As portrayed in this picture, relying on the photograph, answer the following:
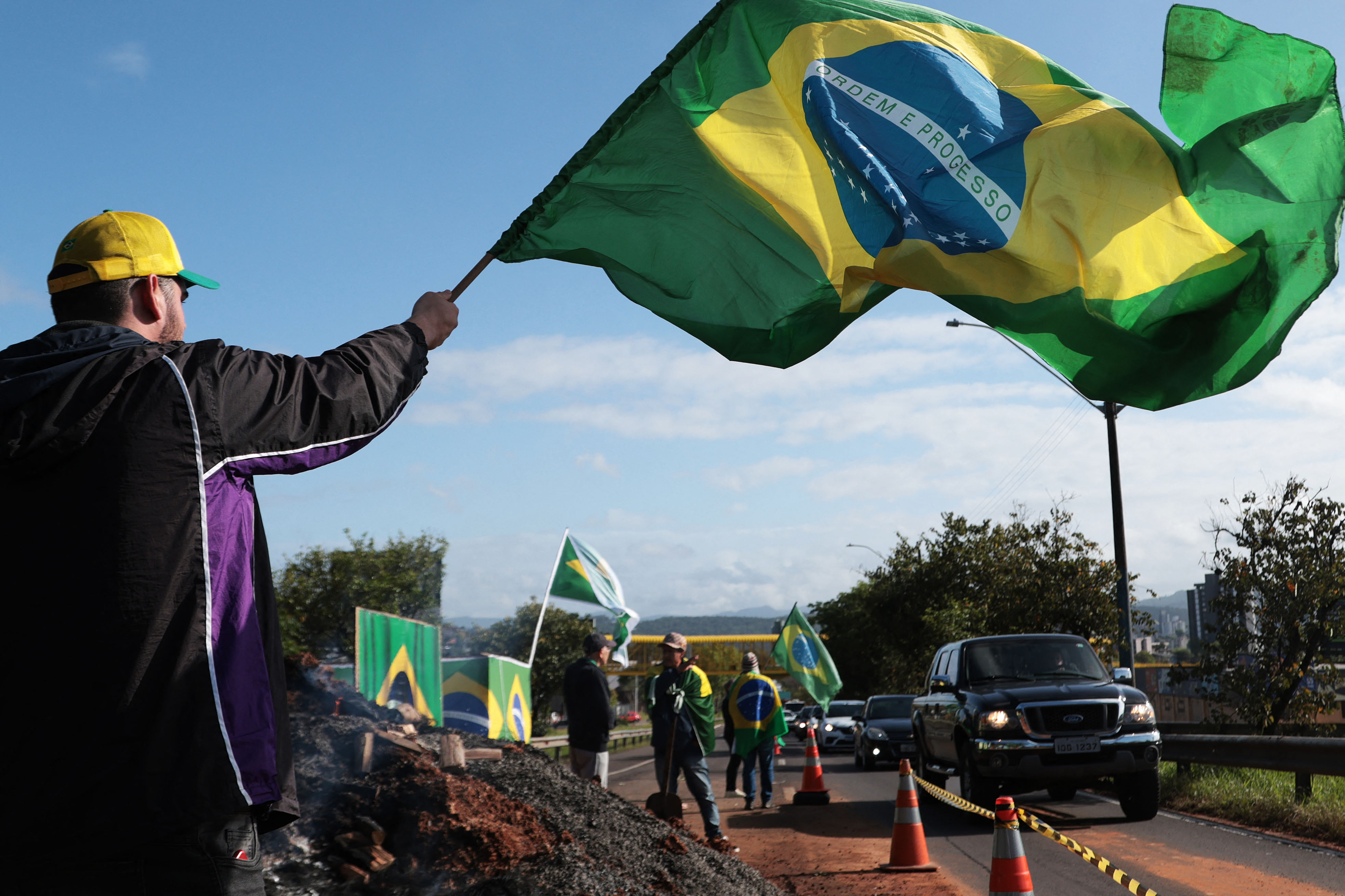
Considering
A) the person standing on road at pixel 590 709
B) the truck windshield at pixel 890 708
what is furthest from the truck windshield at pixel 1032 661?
the truck windshield at pixel 890 708

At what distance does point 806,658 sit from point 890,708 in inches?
162

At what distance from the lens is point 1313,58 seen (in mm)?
4492

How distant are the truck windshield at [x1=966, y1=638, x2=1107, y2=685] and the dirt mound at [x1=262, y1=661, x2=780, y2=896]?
5.31 metres

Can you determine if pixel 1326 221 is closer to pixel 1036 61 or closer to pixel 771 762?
pixel 1036 61

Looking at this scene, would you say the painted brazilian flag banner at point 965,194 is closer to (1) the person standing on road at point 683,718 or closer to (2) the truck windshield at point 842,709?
(1) the person standing on road at point 683,718

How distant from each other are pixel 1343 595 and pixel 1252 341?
37.4 ft

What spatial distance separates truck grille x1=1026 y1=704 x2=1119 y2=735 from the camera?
37.8ft

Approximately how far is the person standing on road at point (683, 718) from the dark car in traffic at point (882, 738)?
435 inches

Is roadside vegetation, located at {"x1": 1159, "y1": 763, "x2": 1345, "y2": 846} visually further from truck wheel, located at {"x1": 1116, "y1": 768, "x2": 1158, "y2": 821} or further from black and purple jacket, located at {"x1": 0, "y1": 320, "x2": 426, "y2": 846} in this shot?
black and purple jacket, located at {"x1": 0, "y1": 320, "x2": 426, "y2": 846}

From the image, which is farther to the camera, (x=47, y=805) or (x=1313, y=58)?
(x=1313, y=58)

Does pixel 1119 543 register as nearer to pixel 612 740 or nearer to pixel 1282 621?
pixel 1282 621

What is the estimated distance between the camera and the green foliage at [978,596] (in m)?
21.5

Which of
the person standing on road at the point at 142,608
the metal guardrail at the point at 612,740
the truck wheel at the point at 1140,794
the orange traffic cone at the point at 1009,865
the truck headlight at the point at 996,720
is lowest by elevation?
the metal guardrail at the point at 612,740

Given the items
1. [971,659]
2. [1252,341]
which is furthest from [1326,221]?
[971,659]
